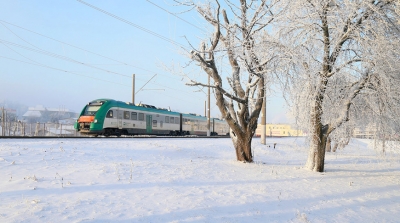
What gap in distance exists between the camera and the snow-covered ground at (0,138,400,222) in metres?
5.45

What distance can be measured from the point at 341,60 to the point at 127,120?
1789 centimetres

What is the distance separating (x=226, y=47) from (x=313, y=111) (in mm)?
3482

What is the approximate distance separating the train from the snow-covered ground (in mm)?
11739

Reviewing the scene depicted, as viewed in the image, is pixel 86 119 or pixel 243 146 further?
pixel 86 119

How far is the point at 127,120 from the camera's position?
24391 mm

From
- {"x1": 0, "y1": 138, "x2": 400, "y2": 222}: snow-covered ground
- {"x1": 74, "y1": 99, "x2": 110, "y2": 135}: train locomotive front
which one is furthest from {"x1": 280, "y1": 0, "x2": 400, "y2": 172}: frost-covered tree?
{"x1": 74, "y1": 99, "x2": 110, "y2": 135}: train locomotive front

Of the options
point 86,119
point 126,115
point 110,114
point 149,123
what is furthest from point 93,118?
point 149,123

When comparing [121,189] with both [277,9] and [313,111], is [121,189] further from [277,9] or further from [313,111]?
[277,9]

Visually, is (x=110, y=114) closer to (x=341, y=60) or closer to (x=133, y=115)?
(x=133, y=115)

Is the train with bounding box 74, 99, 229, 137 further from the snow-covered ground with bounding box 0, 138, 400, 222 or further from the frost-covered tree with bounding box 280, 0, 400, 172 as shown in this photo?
the frost-covered tree with bounding box 280, 0, 400, 172

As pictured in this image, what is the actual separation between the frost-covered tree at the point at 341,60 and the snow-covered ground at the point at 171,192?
223 cm

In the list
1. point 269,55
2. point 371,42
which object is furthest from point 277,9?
point 371,42

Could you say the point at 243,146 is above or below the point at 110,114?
below

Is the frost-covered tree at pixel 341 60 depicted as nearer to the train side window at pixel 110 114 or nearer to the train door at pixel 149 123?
the train side window at pixel 110 114
